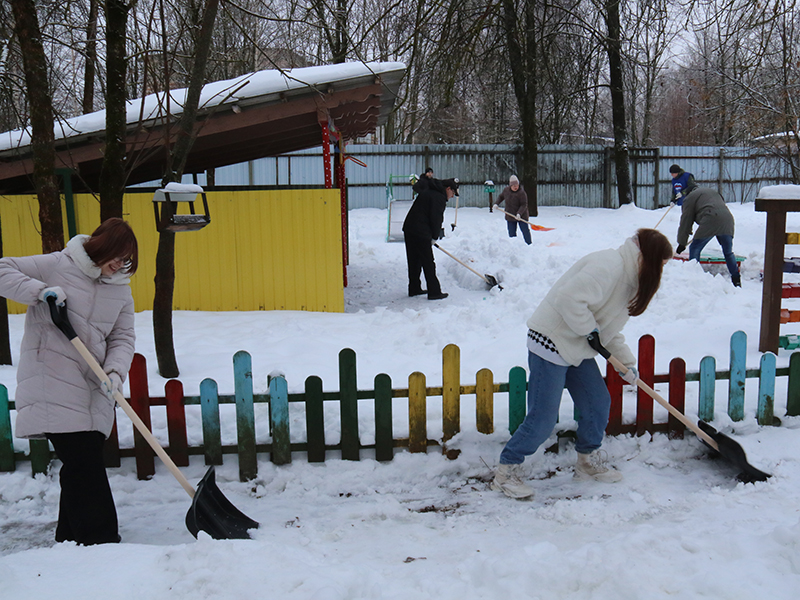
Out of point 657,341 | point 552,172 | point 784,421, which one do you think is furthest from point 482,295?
point 552,172

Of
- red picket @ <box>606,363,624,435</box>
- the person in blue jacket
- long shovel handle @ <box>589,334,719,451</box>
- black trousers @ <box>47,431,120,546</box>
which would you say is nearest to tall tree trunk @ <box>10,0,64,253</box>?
black trousers @ <box>47,431,120,546</box>

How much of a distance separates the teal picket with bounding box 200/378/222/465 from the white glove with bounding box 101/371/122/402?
0.82 meters

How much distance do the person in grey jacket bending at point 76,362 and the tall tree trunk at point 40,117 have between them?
2.04m

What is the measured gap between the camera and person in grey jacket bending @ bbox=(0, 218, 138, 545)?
309 centimetres

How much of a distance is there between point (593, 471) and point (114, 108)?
4086mm

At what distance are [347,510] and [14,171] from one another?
6.37 m

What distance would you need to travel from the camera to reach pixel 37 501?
3.86 m

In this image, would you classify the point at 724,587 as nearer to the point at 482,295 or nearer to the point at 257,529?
the point at 257,529

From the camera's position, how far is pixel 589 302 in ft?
11.7

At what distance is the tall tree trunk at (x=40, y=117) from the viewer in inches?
189

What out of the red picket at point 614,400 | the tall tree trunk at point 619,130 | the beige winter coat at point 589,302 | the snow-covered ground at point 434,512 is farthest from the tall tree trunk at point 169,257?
the tall tree trunk at point 619,130

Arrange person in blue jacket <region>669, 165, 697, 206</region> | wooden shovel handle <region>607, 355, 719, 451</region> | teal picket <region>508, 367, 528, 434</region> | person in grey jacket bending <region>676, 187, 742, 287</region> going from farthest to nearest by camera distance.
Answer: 1. person in blue jacket <region>669, 165, 697, 206</region>
2. person in grey jacket bending <region>676, 187, 742, 287</region>
3. teal picket <region>508, 367, 528, 434</region>
4. wooden shovel handle <region>607, 355, 719, 451</region>

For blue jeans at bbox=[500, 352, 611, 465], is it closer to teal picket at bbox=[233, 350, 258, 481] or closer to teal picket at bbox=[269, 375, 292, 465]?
teal picket at bbox=[269, 375, 292, 465]

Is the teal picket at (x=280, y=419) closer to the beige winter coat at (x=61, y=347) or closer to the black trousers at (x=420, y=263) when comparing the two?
the beige winter coat at (x=61, y=347)
